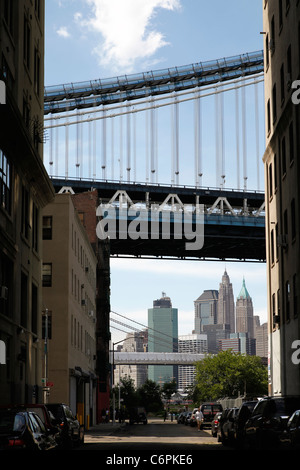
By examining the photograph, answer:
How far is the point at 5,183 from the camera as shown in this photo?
3297cm

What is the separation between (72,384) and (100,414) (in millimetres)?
32218

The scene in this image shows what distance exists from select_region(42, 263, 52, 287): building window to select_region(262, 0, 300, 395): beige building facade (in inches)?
560

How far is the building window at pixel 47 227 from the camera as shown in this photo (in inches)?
2093

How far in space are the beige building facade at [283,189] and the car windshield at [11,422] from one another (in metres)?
23.8

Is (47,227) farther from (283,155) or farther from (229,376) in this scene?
(229,376)

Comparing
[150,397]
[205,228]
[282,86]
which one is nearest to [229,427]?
[282,86]

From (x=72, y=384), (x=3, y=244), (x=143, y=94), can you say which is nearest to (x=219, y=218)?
(x=143, y=94)

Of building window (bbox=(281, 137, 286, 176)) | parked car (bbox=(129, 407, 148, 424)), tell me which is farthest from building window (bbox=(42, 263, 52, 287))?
parked car (bbox=(129, 407, 148, 424))

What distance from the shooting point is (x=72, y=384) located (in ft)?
180

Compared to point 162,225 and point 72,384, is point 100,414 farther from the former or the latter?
point 72,384

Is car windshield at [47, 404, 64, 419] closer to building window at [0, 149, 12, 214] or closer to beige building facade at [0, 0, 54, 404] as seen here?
beige building facade at [0, 0, 54, 404]

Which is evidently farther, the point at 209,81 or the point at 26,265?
the point at 209,81

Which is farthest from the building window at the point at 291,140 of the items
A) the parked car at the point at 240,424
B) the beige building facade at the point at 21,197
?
the parked car at the point at 240,424

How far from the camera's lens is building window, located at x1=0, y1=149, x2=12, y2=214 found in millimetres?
32031
